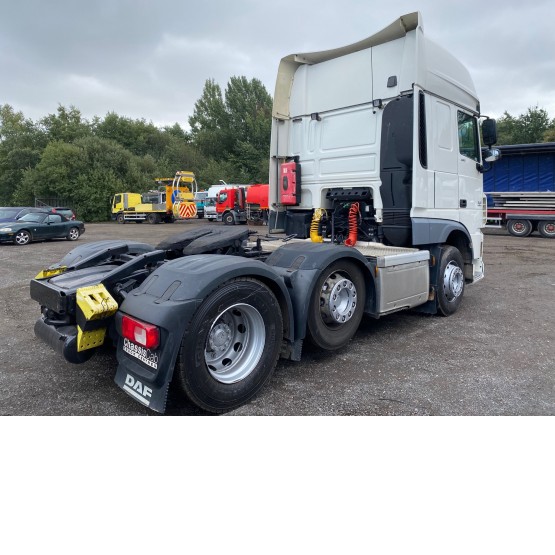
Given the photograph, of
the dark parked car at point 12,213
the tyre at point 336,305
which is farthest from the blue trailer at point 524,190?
the dark parked car at point 12,213

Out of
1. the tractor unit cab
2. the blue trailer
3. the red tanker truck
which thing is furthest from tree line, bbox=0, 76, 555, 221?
the tractor unit cab

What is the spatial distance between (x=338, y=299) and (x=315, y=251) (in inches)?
20.5

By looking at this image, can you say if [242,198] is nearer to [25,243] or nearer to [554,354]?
[25,243]

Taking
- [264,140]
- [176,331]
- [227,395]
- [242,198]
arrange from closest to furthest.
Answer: [176,331], [227,395], [242,198], [264,140]

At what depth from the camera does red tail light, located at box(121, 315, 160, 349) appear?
116 inches

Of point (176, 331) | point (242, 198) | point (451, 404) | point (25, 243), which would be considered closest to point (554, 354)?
point (451, 404)

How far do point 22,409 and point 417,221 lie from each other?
4.39 metres

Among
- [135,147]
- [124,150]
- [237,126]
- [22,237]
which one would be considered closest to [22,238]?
[22,237]

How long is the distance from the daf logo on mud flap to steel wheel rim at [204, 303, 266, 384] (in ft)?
1.56

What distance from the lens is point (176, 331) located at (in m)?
2.96

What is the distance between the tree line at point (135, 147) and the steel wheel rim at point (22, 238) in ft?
70.7

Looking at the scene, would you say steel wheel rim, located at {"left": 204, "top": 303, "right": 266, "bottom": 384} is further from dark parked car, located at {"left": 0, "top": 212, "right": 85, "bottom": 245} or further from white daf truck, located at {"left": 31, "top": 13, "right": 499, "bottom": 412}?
dark parked car, located at {"left": 0, "top": 212, "right": 85, "bottom": 245}

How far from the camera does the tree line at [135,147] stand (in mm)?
38656

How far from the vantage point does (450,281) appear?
6.00 metres
